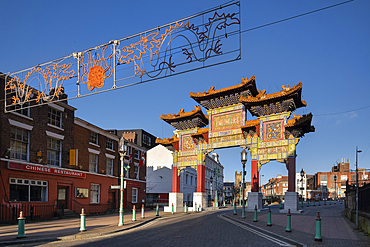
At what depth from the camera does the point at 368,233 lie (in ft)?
45.4

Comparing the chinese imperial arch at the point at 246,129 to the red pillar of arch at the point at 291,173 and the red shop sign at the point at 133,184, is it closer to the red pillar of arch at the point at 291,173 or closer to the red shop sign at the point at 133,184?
the red pillar of arch at the point at 291,173

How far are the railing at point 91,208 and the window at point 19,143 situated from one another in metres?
7.21

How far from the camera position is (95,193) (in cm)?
3256

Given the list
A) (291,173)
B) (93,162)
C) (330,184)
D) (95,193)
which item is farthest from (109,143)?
(330,184)

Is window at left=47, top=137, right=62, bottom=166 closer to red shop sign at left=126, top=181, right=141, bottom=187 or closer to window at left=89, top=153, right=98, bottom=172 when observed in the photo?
window at left=89, top=153, right=98, bottom=172

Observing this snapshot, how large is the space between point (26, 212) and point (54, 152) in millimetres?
5527

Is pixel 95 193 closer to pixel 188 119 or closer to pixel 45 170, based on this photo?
pixel 45 170

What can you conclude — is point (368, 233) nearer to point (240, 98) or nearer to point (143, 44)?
point (143, 44)

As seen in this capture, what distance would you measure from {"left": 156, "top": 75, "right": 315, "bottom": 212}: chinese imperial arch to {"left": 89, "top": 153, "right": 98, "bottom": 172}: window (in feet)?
27.6

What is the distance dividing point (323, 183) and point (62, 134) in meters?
95.7

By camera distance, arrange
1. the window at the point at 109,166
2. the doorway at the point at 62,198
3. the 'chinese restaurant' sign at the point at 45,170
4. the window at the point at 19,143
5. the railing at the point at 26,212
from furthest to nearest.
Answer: the window at the point at 109,166
the doorway at the point at 62,198
the window at the point at 19,143
the 'chinese restaurant' sign at the point at 45,170
the railing at the point at 26,212

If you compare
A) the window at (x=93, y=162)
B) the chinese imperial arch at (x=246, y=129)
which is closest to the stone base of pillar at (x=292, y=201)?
the chinese imperial arch at (x=246, y=129)

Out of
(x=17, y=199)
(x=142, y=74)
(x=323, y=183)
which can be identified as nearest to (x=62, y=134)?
(x=17, y=199)

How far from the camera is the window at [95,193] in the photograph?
32.0 meters
